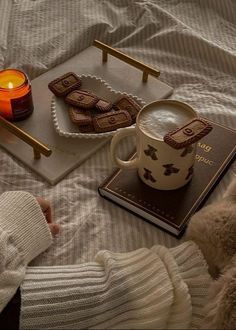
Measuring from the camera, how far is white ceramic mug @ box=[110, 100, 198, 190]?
1.91 ft

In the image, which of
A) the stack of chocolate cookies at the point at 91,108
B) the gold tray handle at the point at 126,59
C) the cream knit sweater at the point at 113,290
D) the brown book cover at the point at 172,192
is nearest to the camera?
the cream knit sweater at the point at 113,290

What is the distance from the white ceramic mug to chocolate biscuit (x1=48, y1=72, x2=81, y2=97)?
0.56ft

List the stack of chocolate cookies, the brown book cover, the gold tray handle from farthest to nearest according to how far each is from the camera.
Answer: the gold tray handle → the stack of chocolate cookies → the brown book cover

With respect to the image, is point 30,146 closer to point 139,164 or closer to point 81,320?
point 139,164

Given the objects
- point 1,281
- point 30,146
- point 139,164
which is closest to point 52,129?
point 30,146

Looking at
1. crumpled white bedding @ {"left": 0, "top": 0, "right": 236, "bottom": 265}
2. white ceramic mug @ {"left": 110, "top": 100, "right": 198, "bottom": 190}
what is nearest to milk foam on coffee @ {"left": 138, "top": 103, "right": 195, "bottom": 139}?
white ceramic mug @ {"left": 110, "top": 100, "right": 198, "bottom": 190}

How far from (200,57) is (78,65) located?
0.75ft

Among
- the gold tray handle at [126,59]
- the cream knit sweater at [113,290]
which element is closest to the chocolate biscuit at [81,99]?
the gold tray handle at [126,59]

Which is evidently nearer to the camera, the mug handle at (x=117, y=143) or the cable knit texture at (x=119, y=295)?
the cable knit texture at (x=119, y=295)

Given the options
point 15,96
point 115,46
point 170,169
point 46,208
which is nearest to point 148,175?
point 170,169

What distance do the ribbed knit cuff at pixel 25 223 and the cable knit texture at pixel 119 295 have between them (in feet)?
0.11

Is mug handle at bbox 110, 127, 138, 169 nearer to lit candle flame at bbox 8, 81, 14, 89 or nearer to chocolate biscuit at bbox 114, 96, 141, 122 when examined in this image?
chocolate biscuit at bbox 114, 96, 141, 122

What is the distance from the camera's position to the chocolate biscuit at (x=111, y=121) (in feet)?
2.29

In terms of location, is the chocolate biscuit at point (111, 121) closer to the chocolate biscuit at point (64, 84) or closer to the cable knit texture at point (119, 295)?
the chocolate biscuit at point (64, 84)
